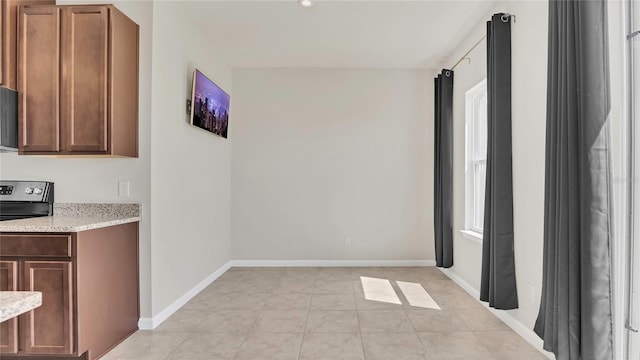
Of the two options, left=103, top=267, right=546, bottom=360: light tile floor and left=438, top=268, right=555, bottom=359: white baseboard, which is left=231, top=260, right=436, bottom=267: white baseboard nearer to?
left=103, top=267, right=546, bottom=360: light tile floor

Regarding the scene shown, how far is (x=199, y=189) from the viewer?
393cm

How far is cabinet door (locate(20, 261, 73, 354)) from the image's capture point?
7.31ft

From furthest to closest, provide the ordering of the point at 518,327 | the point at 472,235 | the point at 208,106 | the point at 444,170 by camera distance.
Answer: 1. the point at 444,170
2. the point at 208,106
3. the point at 472,235
4. the point at 518,327

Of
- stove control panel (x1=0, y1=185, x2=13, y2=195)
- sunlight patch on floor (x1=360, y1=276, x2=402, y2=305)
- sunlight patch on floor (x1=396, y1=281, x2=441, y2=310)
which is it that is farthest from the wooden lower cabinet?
sunlight patch on floor (x1=396, y1=281, x2=441, y2=310)

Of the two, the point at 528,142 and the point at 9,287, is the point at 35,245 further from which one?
the point at 528,142

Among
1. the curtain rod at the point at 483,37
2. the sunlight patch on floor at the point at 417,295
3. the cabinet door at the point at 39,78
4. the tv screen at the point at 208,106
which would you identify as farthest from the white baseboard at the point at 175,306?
the curtain rod at the point at 483,37

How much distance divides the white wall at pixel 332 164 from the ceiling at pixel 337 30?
1.12ft

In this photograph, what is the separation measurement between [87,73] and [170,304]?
2020 mm

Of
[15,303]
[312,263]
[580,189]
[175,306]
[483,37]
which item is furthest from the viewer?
[312,263]

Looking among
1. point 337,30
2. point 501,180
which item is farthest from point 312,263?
point 337,30

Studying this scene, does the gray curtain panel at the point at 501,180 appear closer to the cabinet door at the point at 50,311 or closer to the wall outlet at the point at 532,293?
the wall outlet at the point at 532,293

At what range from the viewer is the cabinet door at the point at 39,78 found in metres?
2.59

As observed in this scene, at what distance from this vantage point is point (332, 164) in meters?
5.09

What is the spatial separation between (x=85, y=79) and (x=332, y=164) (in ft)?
10.4
